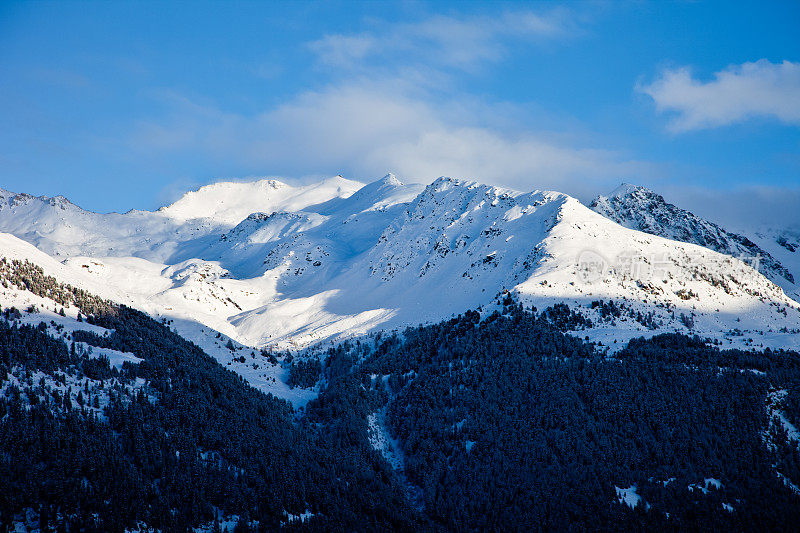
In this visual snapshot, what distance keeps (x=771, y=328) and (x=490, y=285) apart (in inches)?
2439

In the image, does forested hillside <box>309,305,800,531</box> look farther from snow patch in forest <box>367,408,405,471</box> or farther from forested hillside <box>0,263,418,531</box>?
forested hillside <box>0,263,418,531</box>

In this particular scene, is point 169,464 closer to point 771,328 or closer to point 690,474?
point 690,474

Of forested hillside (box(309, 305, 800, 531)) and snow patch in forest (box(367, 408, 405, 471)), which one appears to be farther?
snow patch in forest (box(367, 408, 405, 471))

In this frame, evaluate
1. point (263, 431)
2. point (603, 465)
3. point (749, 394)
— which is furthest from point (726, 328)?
point (263, 431)

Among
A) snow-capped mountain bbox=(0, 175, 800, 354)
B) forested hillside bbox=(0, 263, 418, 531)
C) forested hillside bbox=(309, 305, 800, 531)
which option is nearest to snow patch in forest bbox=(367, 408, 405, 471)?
forested hillside bbox=(309, 305, 800, 531)

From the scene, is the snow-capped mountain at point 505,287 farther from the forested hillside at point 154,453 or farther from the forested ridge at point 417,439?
the forested hillside at point 154,453

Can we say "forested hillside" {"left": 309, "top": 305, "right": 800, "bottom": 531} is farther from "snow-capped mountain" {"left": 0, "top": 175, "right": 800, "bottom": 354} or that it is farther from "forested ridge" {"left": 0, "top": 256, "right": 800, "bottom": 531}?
"snow-capped mountain" {"left": 0, "top": 175, "right": 800, "bottom": 354}

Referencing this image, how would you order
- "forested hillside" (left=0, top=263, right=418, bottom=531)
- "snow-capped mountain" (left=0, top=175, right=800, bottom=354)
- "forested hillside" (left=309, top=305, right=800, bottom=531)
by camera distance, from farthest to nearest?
1. "snow-capped mountain" (left=0, top=175, right=800, bottom=354)
2. "forested hillside" (left=309, top=305, right=800, bottom=531)
3. "forested hillside" (left=0, top=263, right=418, bottom=531)

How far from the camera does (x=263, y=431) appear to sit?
3408 inches

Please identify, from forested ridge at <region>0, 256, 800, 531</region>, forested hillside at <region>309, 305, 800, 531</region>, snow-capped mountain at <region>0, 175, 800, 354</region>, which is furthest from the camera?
snow-capped mountain at <region>0, 175, 800, 354</region>

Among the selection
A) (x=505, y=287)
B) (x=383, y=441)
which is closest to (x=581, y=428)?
(x=383, y=441)

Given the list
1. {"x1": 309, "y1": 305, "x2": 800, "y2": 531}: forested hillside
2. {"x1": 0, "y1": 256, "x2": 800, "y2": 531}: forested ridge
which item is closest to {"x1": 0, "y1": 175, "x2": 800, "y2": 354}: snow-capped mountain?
{"x1": 309, "y1": 305, "x2": 800, "y2": 531}: forested hillside

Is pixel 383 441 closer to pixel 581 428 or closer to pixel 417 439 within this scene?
pixel 417 439

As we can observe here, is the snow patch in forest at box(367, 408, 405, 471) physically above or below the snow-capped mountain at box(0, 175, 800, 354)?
below
